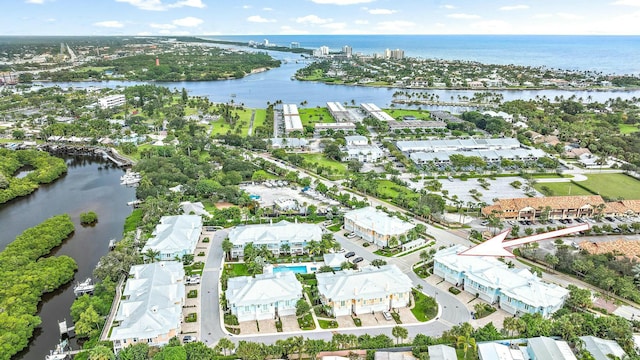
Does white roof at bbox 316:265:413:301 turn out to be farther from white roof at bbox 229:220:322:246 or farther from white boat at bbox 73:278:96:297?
white boat at bbox 73:278:96:297

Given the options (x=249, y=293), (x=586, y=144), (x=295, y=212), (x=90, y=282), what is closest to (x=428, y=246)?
(x=295, y=212)

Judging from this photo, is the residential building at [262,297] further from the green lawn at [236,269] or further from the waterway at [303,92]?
the waterway at [303,92]

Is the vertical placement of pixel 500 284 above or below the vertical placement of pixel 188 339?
above

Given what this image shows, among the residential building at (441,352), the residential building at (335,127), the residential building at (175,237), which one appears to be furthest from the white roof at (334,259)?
the residential building at (335,127)

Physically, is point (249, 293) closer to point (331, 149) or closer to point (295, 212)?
point (295, 212)

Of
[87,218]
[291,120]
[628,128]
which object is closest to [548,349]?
[87,218]

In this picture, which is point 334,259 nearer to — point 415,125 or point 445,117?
point 415,125
